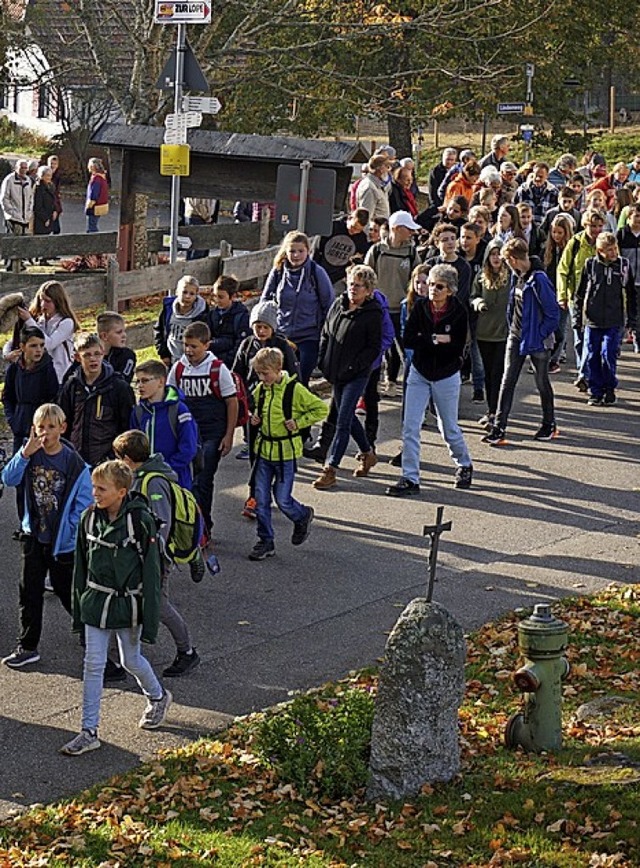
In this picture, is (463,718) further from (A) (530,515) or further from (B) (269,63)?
(B) (269,63)

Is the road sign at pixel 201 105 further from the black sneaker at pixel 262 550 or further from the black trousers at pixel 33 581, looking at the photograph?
the black trousers at pixel 33 581

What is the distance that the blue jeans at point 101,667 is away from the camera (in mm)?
8336

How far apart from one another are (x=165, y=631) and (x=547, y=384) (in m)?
5.92

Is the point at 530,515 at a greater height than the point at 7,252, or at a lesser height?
lesser

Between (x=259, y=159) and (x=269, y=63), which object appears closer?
(x=259, y=159)

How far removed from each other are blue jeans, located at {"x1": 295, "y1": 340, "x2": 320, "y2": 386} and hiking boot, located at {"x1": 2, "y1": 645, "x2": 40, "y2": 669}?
5.53 metres

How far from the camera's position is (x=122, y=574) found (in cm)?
839

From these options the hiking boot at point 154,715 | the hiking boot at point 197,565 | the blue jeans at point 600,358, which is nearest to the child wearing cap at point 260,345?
the hiking boot at point 197,565

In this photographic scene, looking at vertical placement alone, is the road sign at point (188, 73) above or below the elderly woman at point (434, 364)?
above

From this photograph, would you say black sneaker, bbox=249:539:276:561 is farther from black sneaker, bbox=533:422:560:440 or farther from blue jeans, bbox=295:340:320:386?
black sneaker, bbox=533:422:560:440

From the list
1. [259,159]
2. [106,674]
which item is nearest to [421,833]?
[106,674]

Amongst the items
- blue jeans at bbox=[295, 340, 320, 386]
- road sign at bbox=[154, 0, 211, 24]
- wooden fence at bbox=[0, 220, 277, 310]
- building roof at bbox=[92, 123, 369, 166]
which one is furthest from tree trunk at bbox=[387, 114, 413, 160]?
blue jeans at bbox=[295, 340, 320, 386]

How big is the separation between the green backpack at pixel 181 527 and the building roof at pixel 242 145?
10619 mm

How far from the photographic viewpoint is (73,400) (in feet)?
35.8
